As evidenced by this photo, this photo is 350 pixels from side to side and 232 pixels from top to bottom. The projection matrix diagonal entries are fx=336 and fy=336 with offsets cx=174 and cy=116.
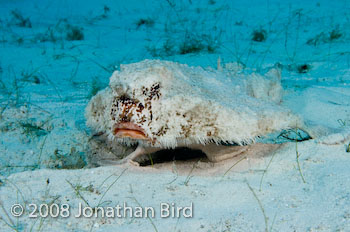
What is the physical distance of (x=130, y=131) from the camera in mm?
2258

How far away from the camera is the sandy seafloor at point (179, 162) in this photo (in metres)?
1.88

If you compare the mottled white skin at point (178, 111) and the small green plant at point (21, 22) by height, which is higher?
the mottled white skin at point (178, 111)

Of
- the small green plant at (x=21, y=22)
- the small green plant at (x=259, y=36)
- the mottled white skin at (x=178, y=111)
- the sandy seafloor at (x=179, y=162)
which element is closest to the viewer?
the sandy seafloor at (x=179, y=162)

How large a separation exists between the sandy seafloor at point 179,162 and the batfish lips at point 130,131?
32 cm

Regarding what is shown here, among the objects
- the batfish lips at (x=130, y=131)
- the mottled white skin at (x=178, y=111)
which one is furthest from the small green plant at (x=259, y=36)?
the batfish lips at (x=130, y=131)

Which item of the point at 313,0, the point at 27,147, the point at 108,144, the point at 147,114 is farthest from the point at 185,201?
the point at 313,0

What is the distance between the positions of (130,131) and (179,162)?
525 millimetres

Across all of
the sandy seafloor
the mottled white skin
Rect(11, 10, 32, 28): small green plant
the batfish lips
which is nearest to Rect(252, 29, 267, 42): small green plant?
the sandy seafloor

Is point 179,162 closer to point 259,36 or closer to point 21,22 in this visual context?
point 259,36

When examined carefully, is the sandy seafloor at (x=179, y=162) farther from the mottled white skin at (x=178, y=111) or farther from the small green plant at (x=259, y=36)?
the mottled white skin at (x=178, y=111)

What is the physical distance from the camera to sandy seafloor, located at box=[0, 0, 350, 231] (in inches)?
73.9

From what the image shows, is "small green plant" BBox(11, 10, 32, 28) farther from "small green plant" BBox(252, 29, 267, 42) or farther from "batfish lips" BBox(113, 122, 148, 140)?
"batfish lips" BBox(113, 122, 148, 140)

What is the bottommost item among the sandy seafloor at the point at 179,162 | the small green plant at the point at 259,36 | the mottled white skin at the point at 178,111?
the sandy seafloor at the point at 179,162

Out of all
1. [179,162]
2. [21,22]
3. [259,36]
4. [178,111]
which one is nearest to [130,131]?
[178,111]
